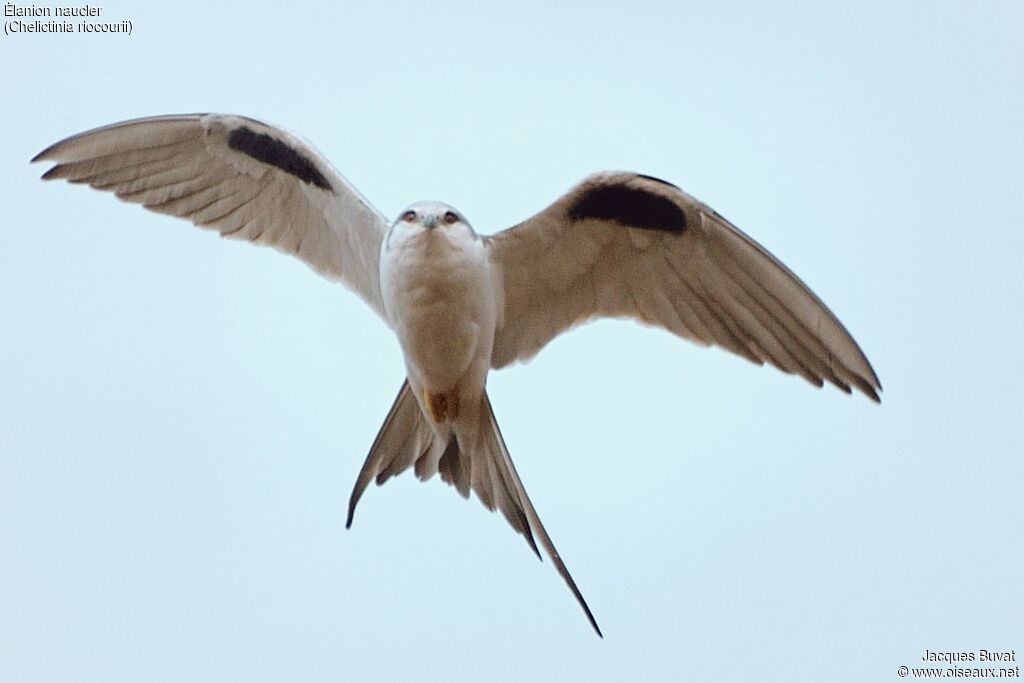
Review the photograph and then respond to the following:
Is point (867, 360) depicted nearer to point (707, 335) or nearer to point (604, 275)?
point (707, 335)

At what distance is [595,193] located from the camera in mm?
7160

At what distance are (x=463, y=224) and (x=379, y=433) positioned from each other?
1.28 meters

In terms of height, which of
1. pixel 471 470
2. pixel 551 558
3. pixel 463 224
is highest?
pixel 463 224

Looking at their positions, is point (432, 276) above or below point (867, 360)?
above

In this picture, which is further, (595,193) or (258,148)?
(258,148)

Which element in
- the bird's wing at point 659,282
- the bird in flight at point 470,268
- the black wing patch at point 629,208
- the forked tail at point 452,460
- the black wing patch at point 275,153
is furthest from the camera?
the black wing patch at point 275,153

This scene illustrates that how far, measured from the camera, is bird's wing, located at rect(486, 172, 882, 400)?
278 inches

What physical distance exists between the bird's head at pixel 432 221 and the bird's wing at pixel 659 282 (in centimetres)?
40

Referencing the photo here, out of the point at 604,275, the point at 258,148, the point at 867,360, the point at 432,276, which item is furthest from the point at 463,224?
the point at 867,360

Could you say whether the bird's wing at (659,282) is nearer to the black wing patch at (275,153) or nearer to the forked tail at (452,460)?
the forked tail at (452,460)

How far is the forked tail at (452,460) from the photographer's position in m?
7.38

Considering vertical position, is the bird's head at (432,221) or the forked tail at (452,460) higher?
the bird's head at (432,221)

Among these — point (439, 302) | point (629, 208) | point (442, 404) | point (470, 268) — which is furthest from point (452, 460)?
point (629, 208)

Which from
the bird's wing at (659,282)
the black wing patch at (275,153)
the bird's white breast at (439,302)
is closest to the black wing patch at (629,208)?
the bird's wing at (659,282)
